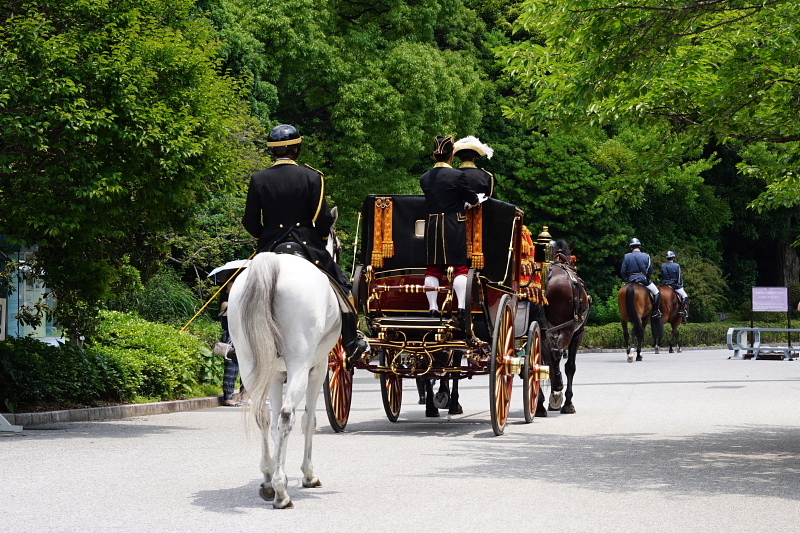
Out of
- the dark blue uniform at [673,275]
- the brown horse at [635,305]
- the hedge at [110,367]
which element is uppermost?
the dark blue uniform at [673,275]

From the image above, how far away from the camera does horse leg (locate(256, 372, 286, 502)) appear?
8.05 m

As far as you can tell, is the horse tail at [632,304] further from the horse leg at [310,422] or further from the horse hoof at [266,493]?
the horse hoof at [266,493]

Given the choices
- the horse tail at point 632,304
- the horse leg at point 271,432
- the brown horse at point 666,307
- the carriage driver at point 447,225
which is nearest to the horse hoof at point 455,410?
the carriage driver at point 447,225

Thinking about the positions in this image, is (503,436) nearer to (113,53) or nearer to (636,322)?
(113,53)

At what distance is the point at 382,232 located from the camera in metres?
13.5

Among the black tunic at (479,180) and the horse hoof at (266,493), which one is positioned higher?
the black tunic at (479,180)

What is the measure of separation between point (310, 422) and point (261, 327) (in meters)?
1.07

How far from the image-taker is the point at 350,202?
35500mm

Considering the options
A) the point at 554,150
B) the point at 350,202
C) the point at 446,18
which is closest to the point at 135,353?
the point at 350,202

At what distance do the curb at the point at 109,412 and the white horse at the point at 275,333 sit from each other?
6307mm

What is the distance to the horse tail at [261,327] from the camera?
8023 mm

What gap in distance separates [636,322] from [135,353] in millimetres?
16140

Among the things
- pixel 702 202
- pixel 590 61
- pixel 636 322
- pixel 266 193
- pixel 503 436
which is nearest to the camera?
pixel 266 193

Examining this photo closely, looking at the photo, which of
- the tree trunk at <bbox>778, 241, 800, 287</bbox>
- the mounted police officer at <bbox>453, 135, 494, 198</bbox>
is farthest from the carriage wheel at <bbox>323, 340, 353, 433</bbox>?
Result: the tree trunk at <bbox>778, 241, 800, 287</bbox>
